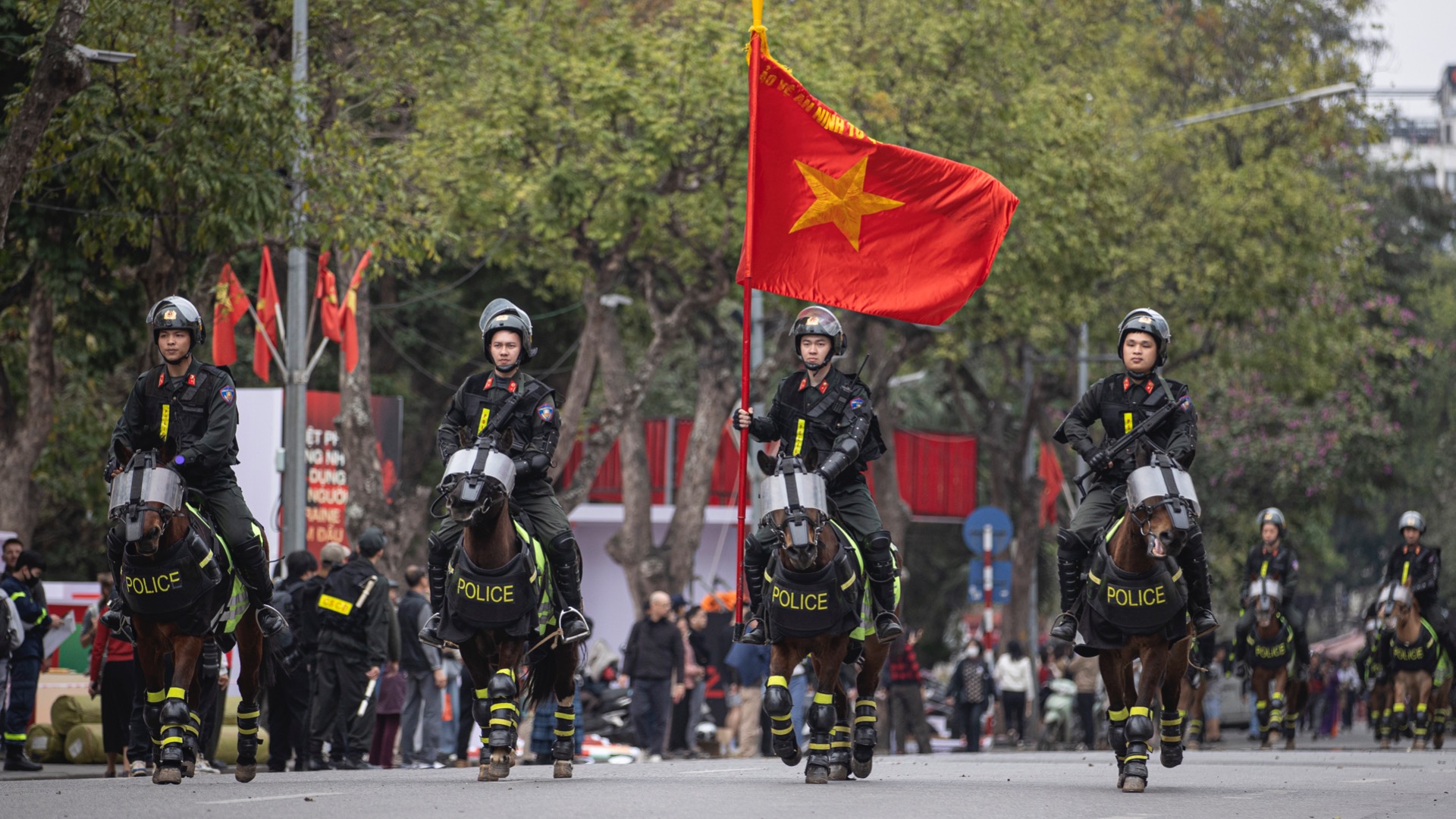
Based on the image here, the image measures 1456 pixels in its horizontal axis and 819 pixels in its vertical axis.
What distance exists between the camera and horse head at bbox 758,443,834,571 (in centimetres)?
1211

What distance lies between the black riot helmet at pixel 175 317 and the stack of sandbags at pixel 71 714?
26.6ft

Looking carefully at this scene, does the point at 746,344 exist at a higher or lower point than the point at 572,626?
higher

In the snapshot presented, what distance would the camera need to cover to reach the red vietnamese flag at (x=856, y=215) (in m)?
14.7

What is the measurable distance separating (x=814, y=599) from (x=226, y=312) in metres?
11.2

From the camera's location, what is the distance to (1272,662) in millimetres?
24672

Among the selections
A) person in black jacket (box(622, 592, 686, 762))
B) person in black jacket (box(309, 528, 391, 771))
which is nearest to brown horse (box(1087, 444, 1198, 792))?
person in black jacket (box(309, 528, 391, 771))

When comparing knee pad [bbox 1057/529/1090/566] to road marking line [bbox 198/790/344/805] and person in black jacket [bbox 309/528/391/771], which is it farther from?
person in black jacket [bbox 309/528/391/771]

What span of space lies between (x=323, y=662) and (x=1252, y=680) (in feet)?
39.1

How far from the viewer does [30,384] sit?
78.9 feet

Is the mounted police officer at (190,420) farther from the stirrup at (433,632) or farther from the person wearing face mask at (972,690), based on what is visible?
the person wearing face mask at (972,690)

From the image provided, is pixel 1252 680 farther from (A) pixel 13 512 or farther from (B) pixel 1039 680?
(A) pixel 13 512

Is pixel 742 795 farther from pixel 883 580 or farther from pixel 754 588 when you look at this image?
pixel 883 580

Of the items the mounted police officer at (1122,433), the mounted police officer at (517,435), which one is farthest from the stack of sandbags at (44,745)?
the mounted police officer at (1122,433)

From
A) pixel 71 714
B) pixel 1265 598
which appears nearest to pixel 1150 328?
pixel 71 714
